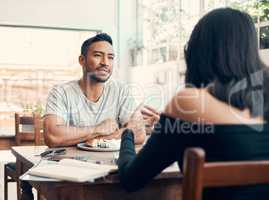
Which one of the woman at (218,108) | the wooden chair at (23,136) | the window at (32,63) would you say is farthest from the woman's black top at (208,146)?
the window at (32,63)

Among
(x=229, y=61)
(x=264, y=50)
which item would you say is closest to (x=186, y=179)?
(x=229, y=61)

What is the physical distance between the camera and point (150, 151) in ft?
3.78

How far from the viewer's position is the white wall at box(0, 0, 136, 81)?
5.63m

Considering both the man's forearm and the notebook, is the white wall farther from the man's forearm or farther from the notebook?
the notebook

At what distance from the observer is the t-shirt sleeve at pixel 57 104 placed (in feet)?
7.43

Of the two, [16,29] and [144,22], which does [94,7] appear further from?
[16,29]

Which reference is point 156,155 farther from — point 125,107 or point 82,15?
point 82,15

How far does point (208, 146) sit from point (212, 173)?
0.73 ft

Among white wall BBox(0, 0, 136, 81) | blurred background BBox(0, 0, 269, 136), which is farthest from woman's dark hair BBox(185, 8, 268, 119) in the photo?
white wall BBox(0, 0, 136, 81)

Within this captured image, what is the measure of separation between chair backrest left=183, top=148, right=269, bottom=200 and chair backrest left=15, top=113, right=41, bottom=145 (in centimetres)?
219

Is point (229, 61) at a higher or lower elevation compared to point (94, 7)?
lower

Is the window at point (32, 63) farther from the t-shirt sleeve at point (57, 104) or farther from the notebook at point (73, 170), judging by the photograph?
the notebook at point (73, 170)

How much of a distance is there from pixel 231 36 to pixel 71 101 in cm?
138

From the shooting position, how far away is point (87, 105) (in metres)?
2.42
